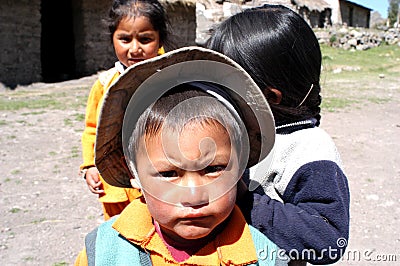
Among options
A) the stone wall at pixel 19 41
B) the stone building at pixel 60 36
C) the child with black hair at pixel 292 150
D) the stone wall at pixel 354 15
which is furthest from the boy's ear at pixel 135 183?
the stone wall at pixel 354 15

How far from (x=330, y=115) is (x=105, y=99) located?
600 cm

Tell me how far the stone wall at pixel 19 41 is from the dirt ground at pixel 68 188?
220 cm

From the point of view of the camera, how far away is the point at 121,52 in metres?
2.10

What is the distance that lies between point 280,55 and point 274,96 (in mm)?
104

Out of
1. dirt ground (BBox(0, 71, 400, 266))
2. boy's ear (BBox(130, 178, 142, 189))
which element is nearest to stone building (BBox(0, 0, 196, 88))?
dirt ground (BBox(0, 71, 400, 266))

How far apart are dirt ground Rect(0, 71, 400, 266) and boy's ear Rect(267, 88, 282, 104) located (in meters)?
1.70

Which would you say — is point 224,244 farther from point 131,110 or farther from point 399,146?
point 399,146

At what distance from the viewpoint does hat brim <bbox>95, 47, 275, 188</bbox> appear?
0.97 m

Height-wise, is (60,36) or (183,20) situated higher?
(183,20)

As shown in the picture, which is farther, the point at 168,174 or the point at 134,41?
the point at 134,41

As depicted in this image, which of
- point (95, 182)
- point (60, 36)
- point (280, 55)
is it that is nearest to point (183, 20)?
point (60, 36)

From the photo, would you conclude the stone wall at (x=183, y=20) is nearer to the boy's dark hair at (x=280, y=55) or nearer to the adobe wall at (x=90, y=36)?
the adobe wall at (x=90, y=36)

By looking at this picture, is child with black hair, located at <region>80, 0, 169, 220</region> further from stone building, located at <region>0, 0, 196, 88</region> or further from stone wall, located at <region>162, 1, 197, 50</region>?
stone wall, located at <region>162, 1, 197, 50</region>

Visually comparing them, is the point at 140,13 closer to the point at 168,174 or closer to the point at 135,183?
the point at 135,183
